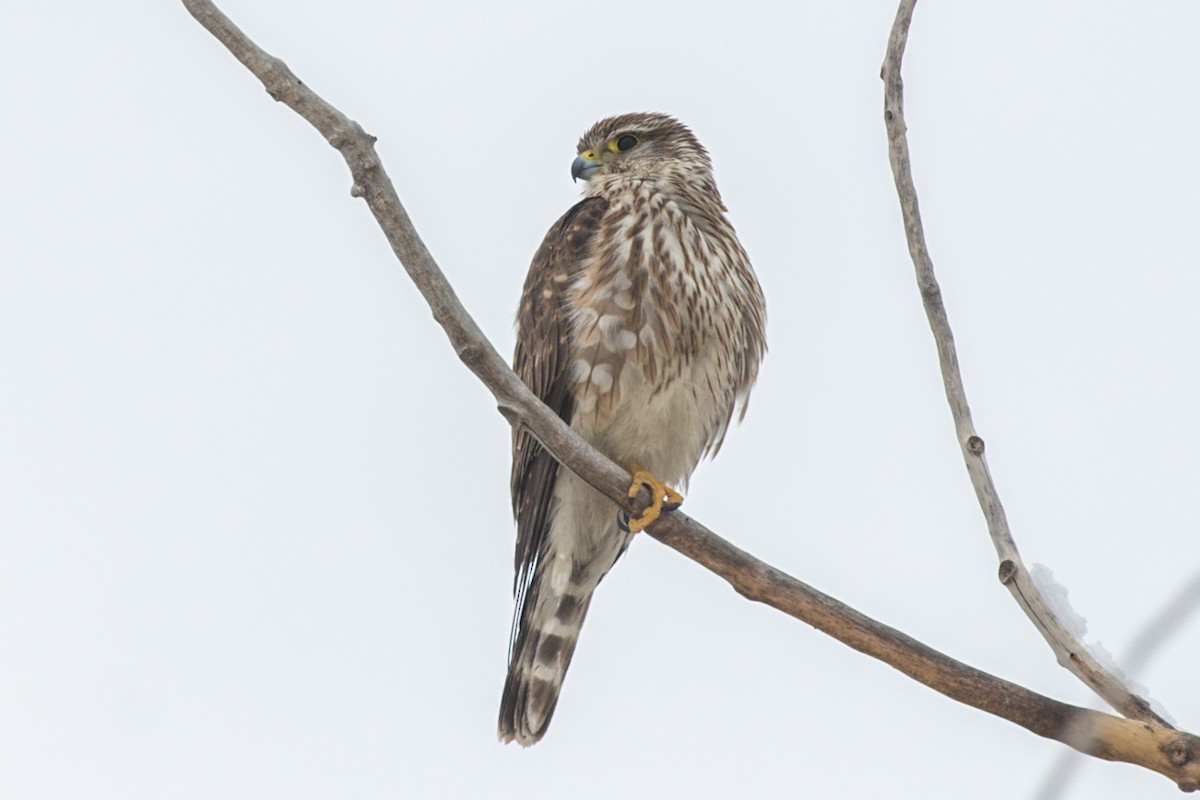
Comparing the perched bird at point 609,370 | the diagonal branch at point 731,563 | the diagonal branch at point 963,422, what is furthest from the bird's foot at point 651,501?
the diagonal branch at point 963,422

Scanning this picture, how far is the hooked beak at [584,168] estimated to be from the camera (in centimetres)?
525

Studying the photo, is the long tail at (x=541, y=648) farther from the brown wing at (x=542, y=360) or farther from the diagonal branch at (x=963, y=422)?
the diagonal branch at (x=963, y=422)

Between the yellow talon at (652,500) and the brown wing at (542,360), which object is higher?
the brown wing at (542,360)

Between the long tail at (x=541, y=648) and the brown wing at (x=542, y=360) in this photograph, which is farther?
the long tail at (x=541, y=648)

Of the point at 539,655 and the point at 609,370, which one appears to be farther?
the point at 539,655

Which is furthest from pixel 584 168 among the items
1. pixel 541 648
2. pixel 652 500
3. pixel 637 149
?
pixel 652 500

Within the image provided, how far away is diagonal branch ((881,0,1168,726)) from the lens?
2752 mm

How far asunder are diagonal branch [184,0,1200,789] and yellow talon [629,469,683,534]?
0.23 m

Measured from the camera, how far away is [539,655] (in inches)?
177

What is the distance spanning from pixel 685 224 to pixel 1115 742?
2382 mm

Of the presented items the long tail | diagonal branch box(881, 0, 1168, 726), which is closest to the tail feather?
the long tail

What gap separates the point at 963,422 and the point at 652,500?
36.9 inches

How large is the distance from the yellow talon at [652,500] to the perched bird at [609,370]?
1.19 ft

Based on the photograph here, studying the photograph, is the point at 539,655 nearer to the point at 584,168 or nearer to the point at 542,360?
the point at 542,360
